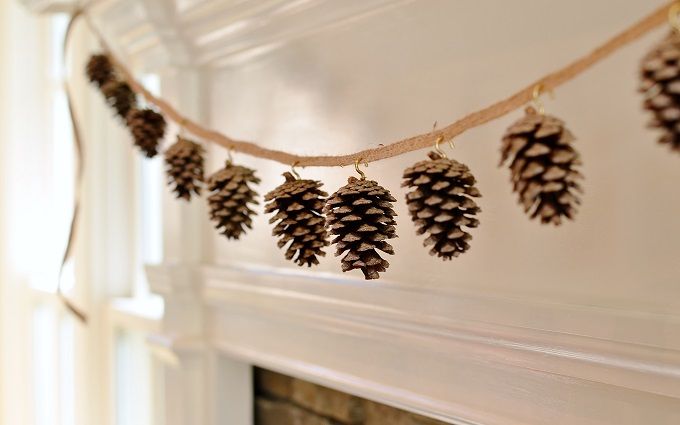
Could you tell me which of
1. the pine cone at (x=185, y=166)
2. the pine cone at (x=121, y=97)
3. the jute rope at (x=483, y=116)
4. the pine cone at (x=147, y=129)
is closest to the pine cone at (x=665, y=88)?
the jute rope at (x=483, y=116)

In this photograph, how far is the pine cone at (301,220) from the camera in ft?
1.94

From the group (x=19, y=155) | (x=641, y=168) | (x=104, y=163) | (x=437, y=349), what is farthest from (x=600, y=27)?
(x=19, y=155)

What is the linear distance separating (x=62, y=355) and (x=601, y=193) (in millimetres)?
1429

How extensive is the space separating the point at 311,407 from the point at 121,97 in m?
0.54

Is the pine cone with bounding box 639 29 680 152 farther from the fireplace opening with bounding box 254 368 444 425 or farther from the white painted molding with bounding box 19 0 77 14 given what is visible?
the white painted molding with bounding box 19 0 77 14

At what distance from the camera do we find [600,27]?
0.54 meters

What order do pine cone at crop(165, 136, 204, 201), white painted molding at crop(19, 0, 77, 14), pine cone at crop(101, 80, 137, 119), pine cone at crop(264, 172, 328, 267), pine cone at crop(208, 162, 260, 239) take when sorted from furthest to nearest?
white painted molding at crop(19, 0, 77, 14)
pine cone at crop(101, 80, 137, 119)
pine cone at crop(165, 136, 204, 201)
pine cone at crop(208, 162, 260, 239)
pine cone at crop(264, 172, 328, 267)

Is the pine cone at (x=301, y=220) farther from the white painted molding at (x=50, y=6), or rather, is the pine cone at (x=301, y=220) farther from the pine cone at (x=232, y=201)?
the white painted molding at (x=50, y=6)

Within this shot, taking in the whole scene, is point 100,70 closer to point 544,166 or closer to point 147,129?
point 147,129

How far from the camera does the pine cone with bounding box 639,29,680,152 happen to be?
35cm

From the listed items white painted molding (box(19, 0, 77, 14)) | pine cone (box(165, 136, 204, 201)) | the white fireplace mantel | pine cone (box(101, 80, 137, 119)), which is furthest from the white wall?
white painted molding (box(19, 0, 77, 14))

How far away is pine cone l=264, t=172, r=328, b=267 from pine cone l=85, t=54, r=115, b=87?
1.76 feet

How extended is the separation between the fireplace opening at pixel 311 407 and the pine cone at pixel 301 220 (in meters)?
0.33

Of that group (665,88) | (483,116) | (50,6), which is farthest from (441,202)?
(50,6)
